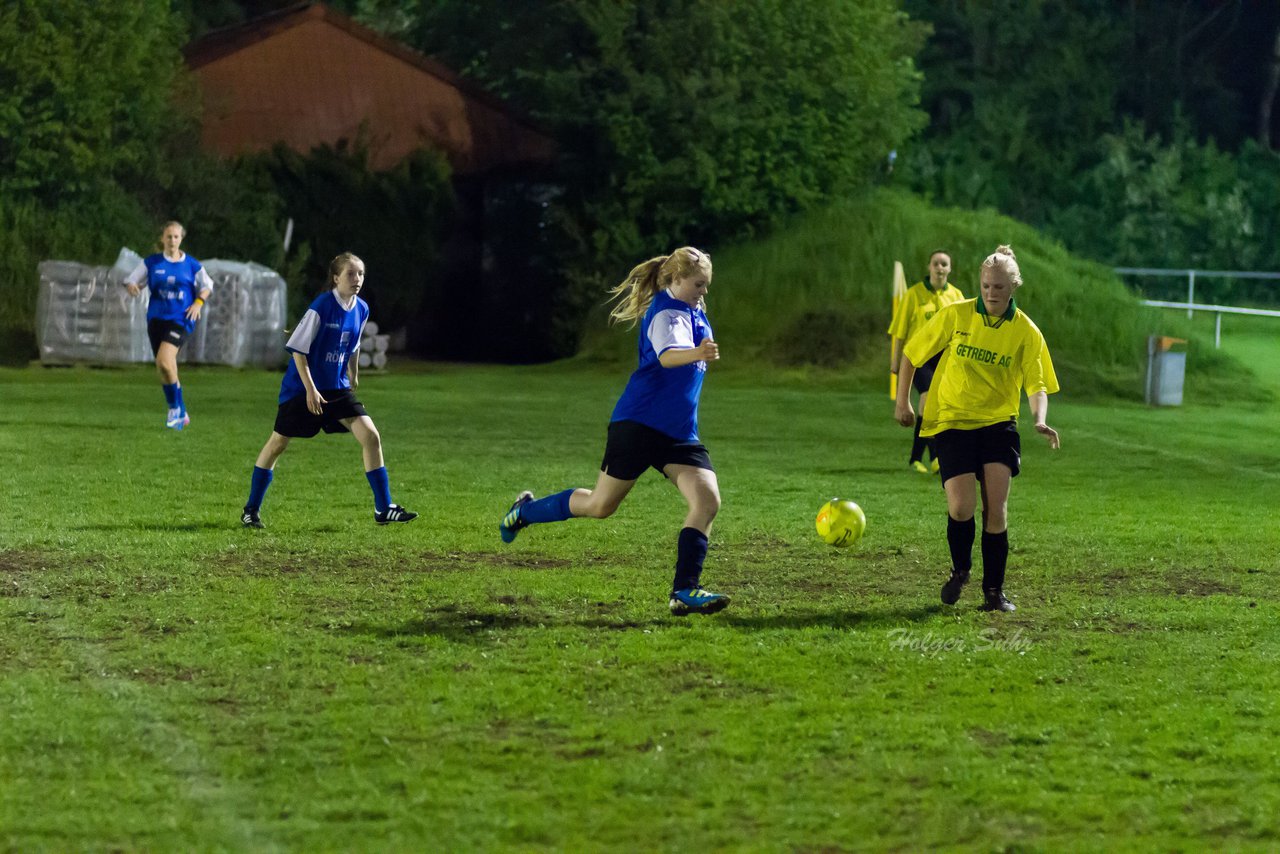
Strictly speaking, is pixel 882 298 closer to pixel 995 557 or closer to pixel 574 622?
pixel 995 557

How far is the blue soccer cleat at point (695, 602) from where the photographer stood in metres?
→ 7.63

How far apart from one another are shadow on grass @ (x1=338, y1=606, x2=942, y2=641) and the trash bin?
16.3 metres

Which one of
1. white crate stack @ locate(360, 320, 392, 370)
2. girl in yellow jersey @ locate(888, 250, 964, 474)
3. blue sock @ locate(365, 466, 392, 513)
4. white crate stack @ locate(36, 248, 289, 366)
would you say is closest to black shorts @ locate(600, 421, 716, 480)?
blue sock @ locate(365, 466, 392, 513)

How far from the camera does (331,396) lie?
10.4 meters

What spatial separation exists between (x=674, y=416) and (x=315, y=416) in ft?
11.0

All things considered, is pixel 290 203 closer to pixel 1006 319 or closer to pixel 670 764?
pixel 1006 319

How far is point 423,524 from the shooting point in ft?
34.9

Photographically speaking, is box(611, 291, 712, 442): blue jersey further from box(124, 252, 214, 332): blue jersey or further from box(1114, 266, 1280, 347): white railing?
box(1114, 266, 1280, 347): white railing

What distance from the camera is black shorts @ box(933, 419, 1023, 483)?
315 inches

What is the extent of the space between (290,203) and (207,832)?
2637 centimetres

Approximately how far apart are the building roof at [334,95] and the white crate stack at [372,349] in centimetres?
516

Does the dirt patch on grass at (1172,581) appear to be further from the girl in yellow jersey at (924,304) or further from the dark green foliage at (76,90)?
the dark green foliage at (76,90)

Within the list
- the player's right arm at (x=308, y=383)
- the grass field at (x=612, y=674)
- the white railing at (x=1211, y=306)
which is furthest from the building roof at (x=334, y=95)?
the player's right arm at (x=308, y=383)

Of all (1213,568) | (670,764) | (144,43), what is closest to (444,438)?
(1213,568)
